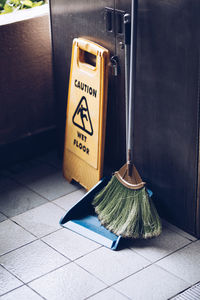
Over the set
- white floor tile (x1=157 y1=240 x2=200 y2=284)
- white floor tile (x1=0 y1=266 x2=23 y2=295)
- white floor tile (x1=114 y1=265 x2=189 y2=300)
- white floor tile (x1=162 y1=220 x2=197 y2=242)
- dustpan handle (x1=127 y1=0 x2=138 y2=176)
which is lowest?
white floor tile (x1=0 y1=266 x2=23 y2=295)

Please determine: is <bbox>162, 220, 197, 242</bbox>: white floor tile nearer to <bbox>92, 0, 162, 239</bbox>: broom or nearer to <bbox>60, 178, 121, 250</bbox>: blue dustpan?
<bbox>92, 0, 162, 239</bbox>: broom

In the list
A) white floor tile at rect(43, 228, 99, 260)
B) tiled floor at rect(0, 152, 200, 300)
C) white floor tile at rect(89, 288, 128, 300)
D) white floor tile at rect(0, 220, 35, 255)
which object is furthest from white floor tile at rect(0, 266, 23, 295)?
white floor tile at rect(89, 288, 128, 300)

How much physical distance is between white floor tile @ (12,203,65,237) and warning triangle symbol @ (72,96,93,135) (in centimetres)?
58

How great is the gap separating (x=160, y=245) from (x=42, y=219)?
0.82 metres

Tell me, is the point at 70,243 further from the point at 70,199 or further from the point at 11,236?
the point at 70,199

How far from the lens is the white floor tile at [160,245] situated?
329 centimetres

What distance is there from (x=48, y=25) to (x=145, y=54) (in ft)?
3.99

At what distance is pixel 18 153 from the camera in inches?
173

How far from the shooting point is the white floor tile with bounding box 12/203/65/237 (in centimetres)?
357

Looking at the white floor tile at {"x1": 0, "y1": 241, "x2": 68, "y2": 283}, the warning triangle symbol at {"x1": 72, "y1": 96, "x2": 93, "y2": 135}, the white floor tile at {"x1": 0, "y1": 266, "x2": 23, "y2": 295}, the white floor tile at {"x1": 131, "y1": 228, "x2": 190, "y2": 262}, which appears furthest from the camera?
the warning triangle symbol at {"x1": 72, "y1": 96, "x2": 93, "y2": 135}

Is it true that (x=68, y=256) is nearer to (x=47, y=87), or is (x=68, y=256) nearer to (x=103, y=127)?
(x=103, y=127)

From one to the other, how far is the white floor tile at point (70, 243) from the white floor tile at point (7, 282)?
346mm

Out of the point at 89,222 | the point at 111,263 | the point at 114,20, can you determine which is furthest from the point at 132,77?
the point at 111,263

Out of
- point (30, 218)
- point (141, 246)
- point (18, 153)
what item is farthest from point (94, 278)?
point (18, 153)
